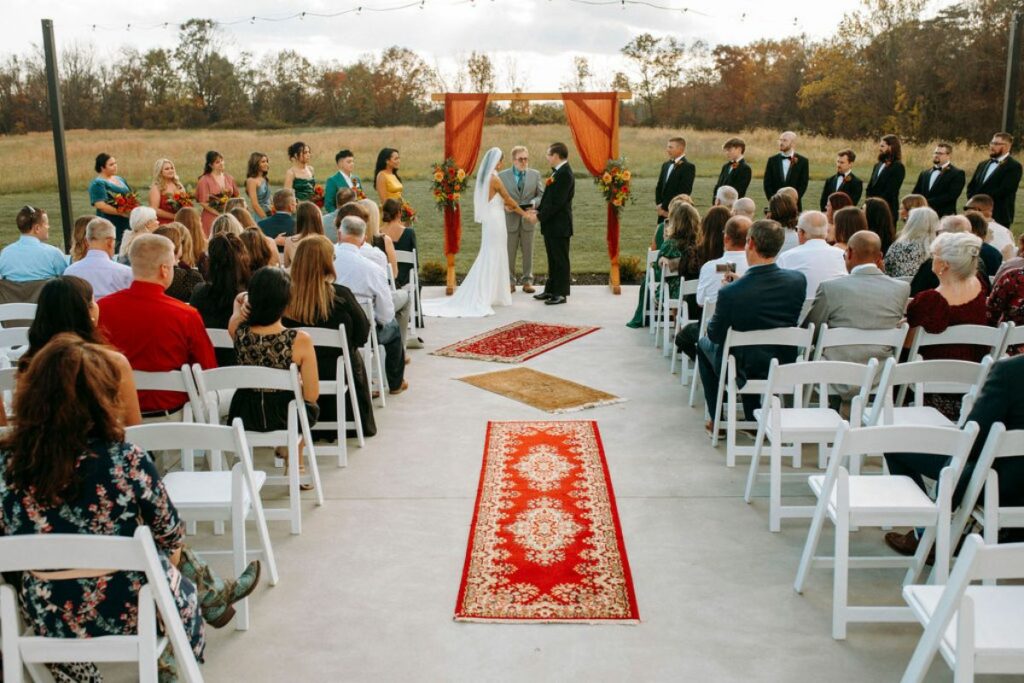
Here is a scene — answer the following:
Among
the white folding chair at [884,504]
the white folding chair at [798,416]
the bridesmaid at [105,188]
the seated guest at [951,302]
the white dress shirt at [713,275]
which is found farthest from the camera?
the bridesmaid at [105,188]

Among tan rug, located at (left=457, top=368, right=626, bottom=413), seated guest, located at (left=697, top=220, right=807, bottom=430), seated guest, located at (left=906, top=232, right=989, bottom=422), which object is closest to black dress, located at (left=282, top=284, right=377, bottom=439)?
tan rug, located at (left=457, top=368, right=626, bottom=413)

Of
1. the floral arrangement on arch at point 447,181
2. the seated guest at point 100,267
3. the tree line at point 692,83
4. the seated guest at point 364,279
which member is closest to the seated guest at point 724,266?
the seated guest at point 364,279

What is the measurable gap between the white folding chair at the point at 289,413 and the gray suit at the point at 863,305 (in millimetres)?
3056

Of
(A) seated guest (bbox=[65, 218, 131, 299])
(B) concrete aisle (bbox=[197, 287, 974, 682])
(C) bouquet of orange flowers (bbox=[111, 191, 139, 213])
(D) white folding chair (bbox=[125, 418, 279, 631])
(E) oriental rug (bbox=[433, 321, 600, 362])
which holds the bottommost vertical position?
(B) concrete aisle (bbox=[197, 287, 974, 682])

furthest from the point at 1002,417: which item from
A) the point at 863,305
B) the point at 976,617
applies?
the point at 863,305

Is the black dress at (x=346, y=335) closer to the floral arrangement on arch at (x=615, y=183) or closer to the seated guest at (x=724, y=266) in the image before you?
the seated guest at (x=724, y=266)

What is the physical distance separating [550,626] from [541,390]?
3.56 metres

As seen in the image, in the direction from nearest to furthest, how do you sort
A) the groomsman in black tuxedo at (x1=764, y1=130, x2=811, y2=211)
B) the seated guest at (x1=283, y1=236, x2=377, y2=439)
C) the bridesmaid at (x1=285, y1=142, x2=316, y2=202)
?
the seated guest at (x1=283, y1=236, x2=377, y2=439) < the bridesmaid at (x1=285, y1=142, x2=316, y2=202) < the groomsman in black tuxedo at (x1=764, y1=130, x2=811, y2=211)

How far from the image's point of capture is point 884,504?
3537 millimetres

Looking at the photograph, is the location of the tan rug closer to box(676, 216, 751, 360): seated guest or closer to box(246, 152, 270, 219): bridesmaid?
box(676, 216, 751, 360): seated guest

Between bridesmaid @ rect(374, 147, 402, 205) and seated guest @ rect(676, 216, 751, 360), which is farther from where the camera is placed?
bridesmaid @ rect(374, 147, 402, 205)

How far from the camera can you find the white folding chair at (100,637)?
2.50m

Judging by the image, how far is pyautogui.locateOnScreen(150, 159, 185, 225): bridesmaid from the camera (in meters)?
9.37

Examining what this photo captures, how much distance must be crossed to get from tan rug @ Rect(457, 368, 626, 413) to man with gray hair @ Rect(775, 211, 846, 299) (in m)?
1.58
